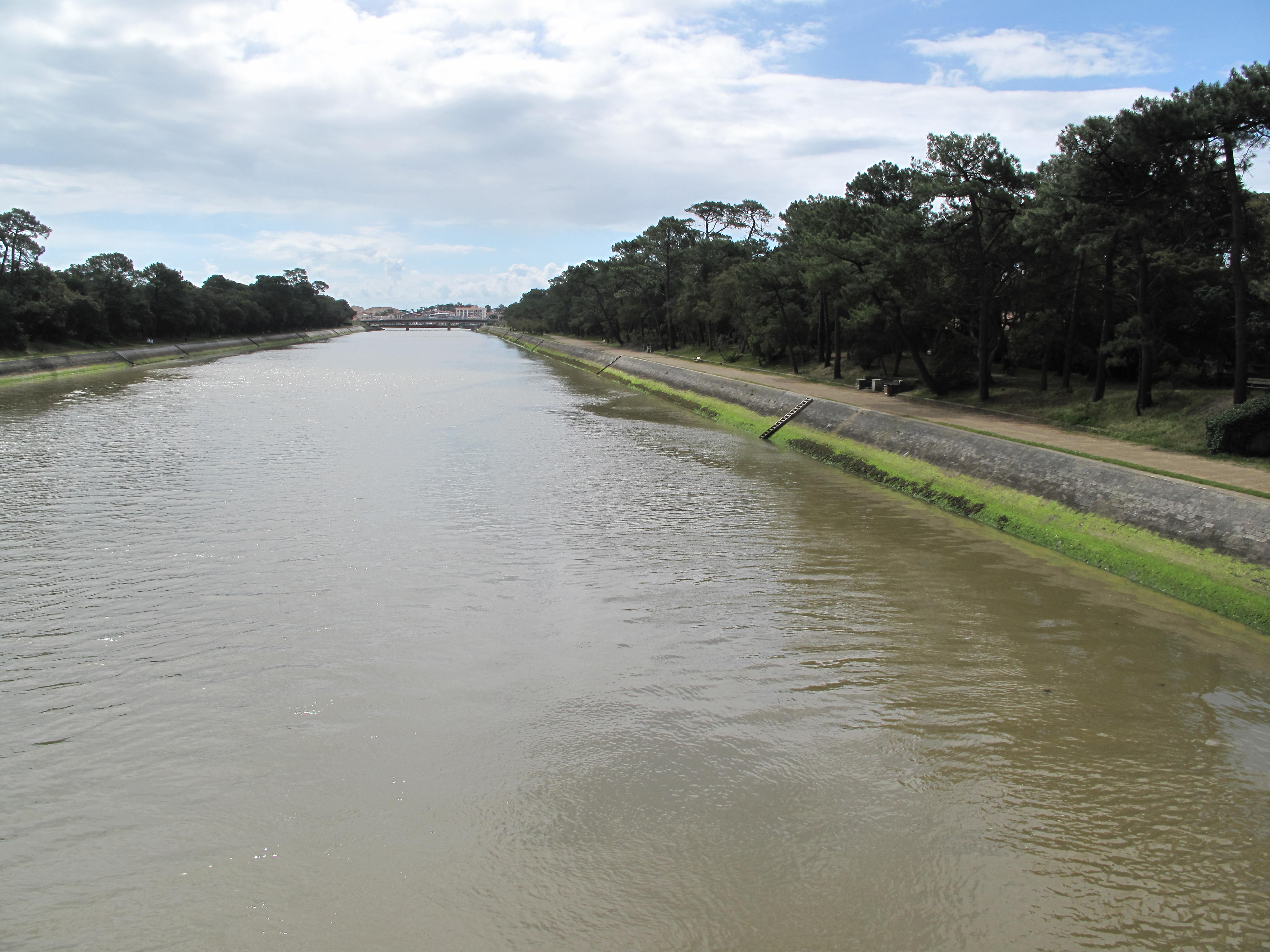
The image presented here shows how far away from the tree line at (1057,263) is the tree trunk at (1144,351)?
55 mm

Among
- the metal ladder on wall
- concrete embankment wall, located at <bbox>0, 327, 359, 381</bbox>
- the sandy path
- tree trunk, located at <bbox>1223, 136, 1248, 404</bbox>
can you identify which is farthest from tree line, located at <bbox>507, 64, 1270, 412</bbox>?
concrete embankment wall, located at <bbox>0, 327, 359, 381</bbox>

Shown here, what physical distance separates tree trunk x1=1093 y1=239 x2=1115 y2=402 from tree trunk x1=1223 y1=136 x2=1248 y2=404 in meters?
3.51

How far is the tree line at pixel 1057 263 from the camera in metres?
20.2

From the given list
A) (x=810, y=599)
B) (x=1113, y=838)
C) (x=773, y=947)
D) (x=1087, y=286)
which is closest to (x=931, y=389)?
(x=1087, y=286)

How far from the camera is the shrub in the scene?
56.3 feet

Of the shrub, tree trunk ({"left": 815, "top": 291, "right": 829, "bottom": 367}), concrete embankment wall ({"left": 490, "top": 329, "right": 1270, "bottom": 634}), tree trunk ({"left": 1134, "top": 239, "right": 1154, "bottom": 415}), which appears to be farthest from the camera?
tree trunk ({"left": 815, "top": 291, "right": 829, "bottom": 367})

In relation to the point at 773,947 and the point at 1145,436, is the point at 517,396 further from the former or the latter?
the point at 773,947

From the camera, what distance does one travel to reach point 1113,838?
6.49 metres

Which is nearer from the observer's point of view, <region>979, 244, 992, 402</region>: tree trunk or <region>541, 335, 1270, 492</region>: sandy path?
<region>541, 335, 1270, 492</region>: sandy path

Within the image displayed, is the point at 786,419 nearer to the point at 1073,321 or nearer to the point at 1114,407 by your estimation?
the point at 1073,321

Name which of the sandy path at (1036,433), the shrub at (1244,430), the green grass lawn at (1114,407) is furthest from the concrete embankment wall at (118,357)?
the shrub at (1244,430)

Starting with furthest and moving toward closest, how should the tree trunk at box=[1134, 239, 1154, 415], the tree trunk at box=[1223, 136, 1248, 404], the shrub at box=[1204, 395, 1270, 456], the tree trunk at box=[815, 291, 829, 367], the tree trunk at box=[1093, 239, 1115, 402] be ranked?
the tree trunk at box=[815, 291, 829, 367] < the tree trunk at box=[1093, 239, 1115, 402] < the tree trunk at box=[1134, 239, 1154, 415] < the tree trunk at box=[1223, 136, 1248, 404] < the shrub at box=[1204, 395, 1270, 456]

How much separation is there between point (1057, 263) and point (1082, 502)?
52.5ft

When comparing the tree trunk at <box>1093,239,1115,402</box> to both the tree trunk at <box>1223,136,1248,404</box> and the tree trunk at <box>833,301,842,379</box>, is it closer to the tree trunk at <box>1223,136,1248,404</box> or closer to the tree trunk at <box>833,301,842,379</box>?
the tree trunk at <box>1223,136,1248,404</box>
